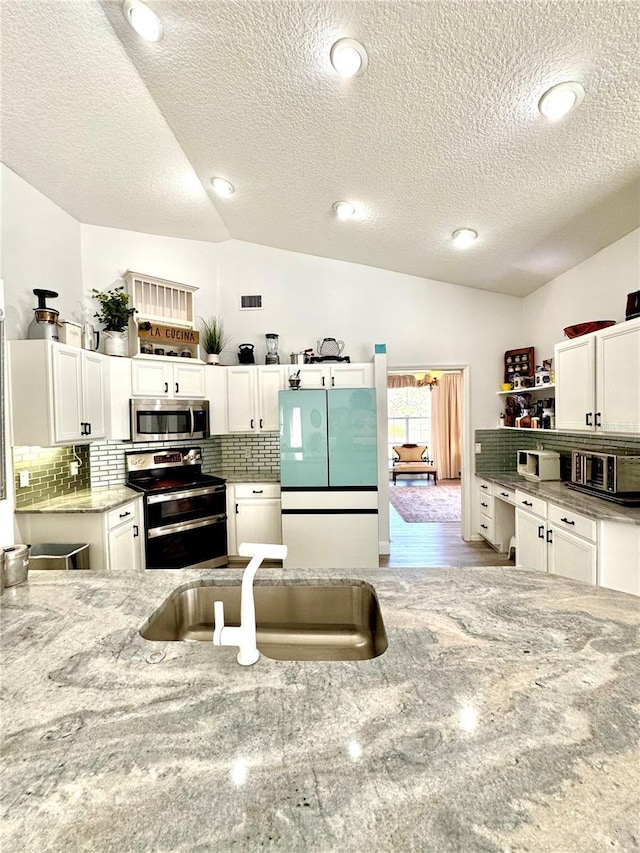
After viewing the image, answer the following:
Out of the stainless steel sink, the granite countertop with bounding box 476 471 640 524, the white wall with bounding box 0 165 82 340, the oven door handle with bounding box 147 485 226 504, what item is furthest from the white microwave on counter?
the white wall with bounding box 0 165 82 340

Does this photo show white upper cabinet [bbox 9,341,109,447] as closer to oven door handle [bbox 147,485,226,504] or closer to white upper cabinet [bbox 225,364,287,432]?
oven door handle [bbox 147,485,226,504]

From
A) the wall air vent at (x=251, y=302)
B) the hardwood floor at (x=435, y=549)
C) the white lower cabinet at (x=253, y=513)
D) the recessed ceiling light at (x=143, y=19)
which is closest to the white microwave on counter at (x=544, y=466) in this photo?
the hardwood floor at (x=435, y=549)

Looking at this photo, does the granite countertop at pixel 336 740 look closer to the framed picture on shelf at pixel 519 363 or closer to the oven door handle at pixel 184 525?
the oven door handle at pixel 184 525

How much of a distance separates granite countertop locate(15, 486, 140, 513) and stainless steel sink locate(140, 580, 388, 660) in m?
1.72

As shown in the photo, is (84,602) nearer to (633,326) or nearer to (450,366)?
(633,326)

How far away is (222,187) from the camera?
127 inches

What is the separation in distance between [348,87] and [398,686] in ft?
8.36

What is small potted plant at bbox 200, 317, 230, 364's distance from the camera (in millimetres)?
4258

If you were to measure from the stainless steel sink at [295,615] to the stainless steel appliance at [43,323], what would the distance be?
2.38 meters

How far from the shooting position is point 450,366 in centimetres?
448

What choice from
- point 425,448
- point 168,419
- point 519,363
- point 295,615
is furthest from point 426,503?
→ point 295,615

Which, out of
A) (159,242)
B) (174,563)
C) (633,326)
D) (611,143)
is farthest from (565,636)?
(159,242)

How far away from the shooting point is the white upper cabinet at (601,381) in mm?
2326

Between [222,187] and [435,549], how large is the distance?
4.15 m
